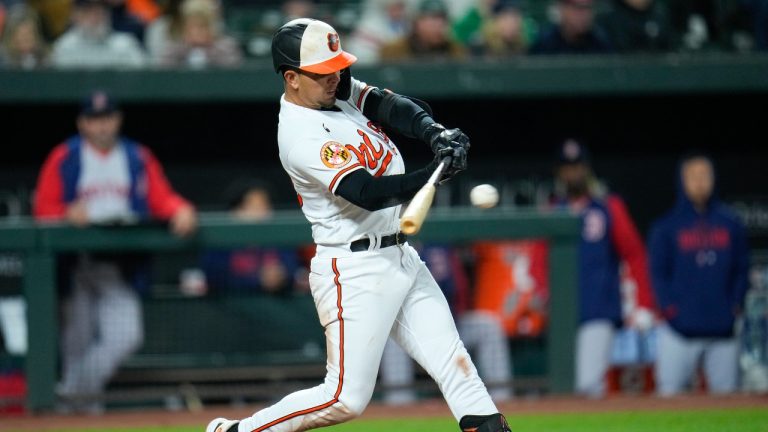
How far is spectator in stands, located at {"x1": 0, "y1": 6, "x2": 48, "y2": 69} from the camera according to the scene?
7.90m

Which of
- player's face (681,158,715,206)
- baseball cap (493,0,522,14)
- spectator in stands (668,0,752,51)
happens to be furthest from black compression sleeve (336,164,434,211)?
spectator in stands (668,0,752,51)

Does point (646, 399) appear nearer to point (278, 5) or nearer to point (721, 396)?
point (721, 396)

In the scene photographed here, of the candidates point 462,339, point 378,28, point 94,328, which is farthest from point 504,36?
point 94,328

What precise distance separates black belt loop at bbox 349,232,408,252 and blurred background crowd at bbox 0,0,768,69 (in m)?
4.26

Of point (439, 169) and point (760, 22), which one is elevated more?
point (760, 22)

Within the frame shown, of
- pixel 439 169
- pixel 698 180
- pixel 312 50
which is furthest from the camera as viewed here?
pixel 698 180

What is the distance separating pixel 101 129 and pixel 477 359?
2.40 meters

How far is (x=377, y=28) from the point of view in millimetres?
8633

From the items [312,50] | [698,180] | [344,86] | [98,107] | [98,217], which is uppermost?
[312,50]

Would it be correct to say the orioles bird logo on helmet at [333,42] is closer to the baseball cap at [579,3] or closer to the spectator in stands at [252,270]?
the spectator in stands at [252,270]

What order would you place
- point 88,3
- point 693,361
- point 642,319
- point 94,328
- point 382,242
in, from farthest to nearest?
1. point 88,3
2. point 642,319
3. point 693,361
4. point 94,328
5. point 382,242

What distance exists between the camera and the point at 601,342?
6828mm

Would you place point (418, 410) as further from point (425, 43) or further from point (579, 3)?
point (579, 3)

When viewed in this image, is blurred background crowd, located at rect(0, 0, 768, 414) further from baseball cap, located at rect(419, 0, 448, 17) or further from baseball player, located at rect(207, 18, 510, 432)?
baseball player, located at rect(207, 18, 510, 432)
